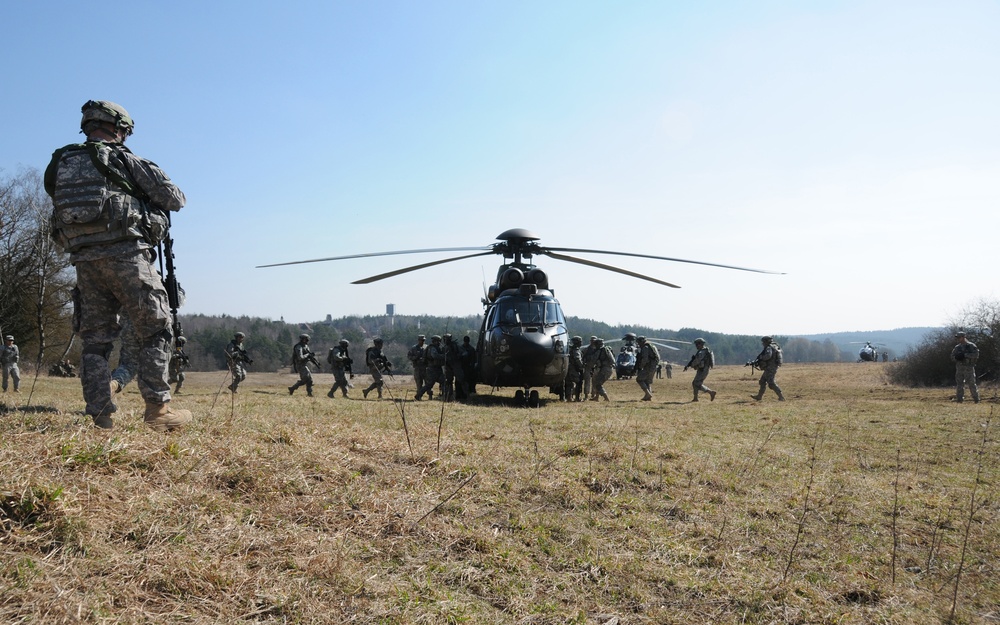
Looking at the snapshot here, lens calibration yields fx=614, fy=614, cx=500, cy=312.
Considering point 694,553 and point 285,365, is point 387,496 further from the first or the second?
point 285,365

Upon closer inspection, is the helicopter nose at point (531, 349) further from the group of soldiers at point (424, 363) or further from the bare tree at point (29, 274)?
the bare tree at point (29, 274)

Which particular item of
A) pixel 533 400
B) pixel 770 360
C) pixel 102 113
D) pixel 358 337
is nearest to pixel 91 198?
pixel 102 113

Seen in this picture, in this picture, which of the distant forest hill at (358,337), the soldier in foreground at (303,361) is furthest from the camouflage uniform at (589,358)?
the soldier in foreground at (303,361)

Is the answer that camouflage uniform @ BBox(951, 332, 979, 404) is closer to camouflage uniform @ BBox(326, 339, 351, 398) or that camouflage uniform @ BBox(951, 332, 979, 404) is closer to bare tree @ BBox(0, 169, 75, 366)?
camouflage uniform @ BBox(326, 339, 351, 398)

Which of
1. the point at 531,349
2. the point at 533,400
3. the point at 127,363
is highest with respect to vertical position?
the point at 531,349

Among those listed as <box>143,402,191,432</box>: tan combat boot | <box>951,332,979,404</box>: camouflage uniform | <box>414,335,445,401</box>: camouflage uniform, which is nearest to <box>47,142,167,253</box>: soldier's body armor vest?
<box>143,402,191,432</box>: tan combat boot

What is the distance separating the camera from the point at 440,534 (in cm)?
321

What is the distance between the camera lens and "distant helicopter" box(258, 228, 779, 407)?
1238 cm

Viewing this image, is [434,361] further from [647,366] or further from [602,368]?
[647,366]

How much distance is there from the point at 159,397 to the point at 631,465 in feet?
11.7

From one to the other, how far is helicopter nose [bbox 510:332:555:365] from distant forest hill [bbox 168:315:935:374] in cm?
443

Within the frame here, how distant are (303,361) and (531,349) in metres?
6.12

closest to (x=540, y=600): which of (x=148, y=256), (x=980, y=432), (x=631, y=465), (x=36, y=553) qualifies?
(x=36, y=553)

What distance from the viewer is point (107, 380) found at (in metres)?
4.11
